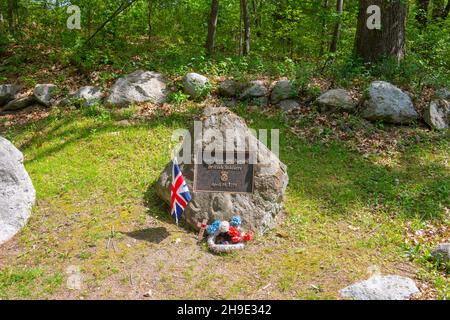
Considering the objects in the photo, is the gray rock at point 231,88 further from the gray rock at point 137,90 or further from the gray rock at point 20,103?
the gray rock at point 20,103

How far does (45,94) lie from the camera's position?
10164mm

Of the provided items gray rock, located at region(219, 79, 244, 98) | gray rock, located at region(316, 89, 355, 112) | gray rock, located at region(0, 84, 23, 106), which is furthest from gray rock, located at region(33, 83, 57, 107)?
gray rock, located at region(316, 89, 355, 112)

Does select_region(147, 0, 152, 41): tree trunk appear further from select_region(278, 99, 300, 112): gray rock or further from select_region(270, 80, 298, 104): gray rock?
select_region(278, 99, 300, 112): gray rock

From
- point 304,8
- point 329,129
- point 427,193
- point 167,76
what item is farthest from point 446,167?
point 304,8

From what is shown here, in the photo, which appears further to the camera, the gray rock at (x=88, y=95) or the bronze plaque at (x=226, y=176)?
the gray rock at (x=88, y=95)

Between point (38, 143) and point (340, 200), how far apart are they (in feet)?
21.0

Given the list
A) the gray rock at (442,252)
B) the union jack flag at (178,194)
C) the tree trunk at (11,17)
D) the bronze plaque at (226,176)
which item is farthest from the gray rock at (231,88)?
the tree trunk at (11,17)

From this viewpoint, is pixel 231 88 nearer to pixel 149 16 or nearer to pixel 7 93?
pixel 149 16

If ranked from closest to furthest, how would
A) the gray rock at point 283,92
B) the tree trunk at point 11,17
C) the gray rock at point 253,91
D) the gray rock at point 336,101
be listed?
the gray rock at point 336,101, the gray rock at point 283,92, the gray rock at point 253,91, the tree trunk at point 11,17

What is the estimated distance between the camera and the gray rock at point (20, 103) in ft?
33.9

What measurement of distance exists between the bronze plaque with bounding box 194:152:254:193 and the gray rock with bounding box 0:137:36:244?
2.63 m

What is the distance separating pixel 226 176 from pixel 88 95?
5478 millimetres

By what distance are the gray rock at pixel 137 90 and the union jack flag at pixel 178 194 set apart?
442cm

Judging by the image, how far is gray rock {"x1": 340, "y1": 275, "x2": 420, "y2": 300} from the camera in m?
4.56
